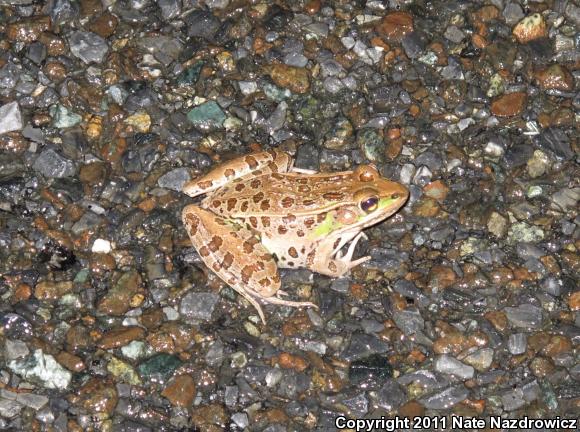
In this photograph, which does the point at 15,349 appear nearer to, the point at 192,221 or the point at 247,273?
the point at 192,221

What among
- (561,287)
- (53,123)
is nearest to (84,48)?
(53,123)

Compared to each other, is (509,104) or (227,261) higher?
(509,104)

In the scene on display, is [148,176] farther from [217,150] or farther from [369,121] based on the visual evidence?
[369,121]

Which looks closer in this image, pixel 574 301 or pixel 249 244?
pixel 574 301

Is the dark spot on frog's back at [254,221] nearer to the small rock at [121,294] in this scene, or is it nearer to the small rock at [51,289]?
the small rock at [121,294]

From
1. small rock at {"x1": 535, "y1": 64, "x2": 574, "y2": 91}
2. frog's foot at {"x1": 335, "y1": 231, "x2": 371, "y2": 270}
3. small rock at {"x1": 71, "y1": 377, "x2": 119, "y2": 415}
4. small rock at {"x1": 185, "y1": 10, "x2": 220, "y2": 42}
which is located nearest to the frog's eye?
frog's foot at {"x1": 335, "y1": 231, "x2": 371, "y2": 270}

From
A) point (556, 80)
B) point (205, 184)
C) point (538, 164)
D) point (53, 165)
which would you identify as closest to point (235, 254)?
point (205, 184)
